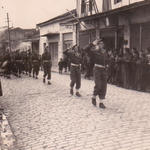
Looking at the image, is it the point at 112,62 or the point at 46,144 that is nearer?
the point at 46,144

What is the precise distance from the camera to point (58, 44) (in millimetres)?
30469

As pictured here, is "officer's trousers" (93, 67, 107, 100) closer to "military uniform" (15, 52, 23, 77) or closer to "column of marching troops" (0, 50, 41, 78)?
"column of marching troops" (0, 50, 41, 78)

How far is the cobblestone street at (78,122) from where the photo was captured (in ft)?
16.9

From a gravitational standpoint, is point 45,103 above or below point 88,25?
below

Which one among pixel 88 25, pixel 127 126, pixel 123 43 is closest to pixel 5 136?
pixel 127 126

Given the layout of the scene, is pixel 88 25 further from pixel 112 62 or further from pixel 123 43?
pixel 112 62

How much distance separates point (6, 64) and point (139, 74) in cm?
1037

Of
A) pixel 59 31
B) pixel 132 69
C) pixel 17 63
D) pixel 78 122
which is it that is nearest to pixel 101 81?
pixel 78 122

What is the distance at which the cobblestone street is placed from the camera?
5.16m

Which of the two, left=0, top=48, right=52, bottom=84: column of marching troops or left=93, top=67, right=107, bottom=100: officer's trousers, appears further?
left=0, top=48, right=52, bottom=84: column of marching troops

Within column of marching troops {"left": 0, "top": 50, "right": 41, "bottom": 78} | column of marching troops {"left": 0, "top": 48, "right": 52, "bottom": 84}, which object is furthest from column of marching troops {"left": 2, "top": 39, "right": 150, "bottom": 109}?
column of marching troops {"left": 0, "top": 50, "right": 41, "bottom": 78}

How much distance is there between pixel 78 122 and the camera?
6.68 m

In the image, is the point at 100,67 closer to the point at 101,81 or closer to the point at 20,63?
the point at 101,81

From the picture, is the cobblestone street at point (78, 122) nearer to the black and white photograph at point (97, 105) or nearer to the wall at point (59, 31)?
the black and white photograph at point (97, 105)
